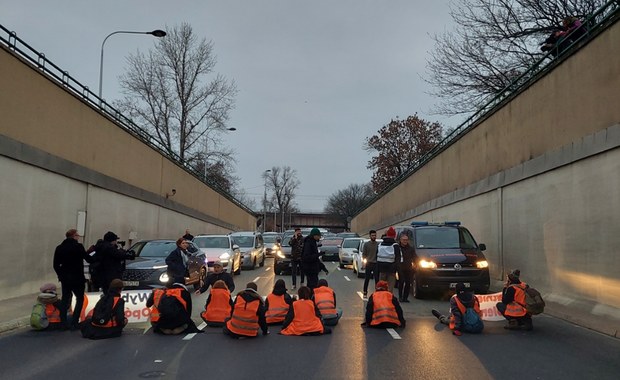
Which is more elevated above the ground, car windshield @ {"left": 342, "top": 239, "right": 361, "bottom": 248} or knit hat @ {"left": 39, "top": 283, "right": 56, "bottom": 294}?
car windshield @ {"left": 342, "top": 239, "right": 361, "bottom": 248}

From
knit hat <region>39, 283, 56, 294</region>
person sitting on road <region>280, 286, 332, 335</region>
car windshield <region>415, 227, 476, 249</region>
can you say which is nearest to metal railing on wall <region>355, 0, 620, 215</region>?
car windshield <region>415, 227, 476, 249</region>

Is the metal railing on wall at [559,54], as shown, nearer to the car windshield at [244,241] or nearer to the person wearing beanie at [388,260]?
the person wearing beanie at [388,260]

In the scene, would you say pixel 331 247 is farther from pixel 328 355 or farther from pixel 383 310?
pixel 328 355

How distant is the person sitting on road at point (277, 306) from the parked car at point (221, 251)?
9.17 metres

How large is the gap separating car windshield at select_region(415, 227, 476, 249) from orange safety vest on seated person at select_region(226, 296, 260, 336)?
22.5 feet

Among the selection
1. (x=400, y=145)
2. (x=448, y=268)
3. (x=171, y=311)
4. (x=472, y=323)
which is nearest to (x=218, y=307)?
(x=171, y=311)

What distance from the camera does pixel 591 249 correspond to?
11.2 meters

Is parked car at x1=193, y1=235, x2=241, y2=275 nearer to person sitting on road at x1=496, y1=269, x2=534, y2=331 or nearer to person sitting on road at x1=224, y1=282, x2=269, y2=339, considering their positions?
person sitting on road at x1=224, y1=282, x2=269, y2=339

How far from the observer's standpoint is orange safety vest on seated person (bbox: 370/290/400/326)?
9.52m

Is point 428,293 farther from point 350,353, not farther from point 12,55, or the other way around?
point 12,55

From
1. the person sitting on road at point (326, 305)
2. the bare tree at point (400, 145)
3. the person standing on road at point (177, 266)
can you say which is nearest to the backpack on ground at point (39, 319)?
the person standing on road at point (177, 266)

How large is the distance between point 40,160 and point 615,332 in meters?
14.3

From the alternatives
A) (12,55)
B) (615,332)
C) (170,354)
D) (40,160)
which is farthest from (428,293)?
(12,55)

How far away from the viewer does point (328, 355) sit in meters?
7.54
